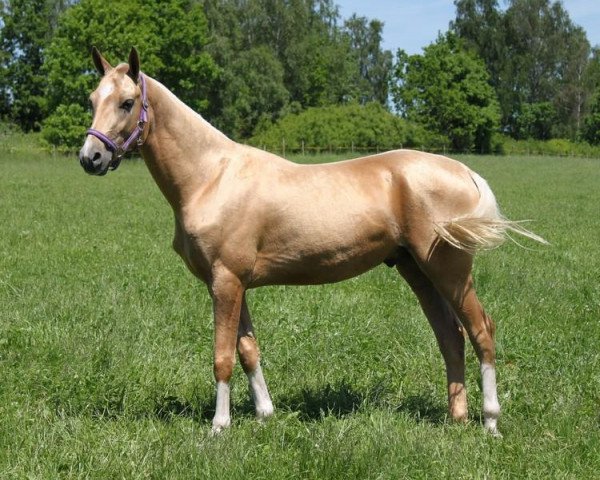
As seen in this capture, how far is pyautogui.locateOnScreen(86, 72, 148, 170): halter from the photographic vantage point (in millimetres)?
4570

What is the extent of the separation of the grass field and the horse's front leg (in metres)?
0.17

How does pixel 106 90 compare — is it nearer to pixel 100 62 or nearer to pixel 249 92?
pixel 100 62

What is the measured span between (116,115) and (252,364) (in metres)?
1.89

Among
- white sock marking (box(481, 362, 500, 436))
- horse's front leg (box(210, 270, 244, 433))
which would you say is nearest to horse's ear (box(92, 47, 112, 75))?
horse's front leg (box(210, 270, 244, 433))

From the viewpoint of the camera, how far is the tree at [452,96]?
74.4 metres

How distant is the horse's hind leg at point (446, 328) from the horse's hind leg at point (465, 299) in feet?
0.86

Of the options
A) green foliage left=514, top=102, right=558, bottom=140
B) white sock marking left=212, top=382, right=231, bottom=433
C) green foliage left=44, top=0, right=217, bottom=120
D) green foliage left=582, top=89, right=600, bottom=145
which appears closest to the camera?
white sock marking left=212, top=382, right=231, bottom=433

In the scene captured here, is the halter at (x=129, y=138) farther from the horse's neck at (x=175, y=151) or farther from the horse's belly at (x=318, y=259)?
the horse's belly at (x=318, y=259)

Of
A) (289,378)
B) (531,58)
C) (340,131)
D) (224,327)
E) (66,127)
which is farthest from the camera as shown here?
(531,58)

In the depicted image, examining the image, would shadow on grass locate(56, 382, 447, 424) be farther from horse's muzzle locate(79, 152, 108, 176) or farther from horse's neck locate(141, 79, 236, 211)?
horse's muzzle locate(79, 152, 108, 176)

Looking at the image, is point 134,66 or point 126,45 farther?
point 126,45

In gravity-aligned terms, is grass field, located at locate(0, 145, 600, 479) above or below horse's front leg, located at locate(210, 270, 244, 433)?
below

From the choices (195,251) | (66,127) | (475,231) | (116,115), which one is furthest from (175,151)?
(66,127)

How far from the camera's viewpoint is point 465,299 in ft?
16.4
